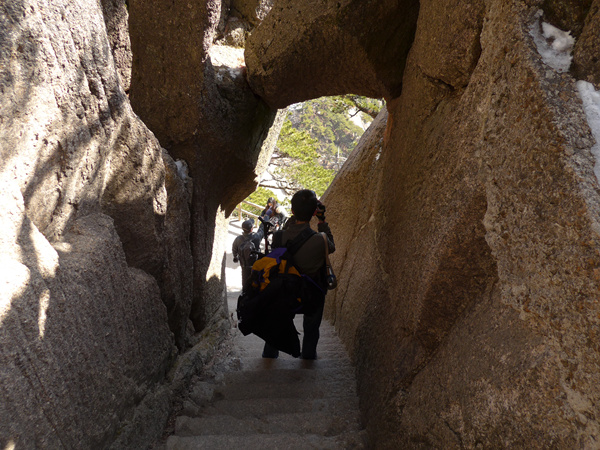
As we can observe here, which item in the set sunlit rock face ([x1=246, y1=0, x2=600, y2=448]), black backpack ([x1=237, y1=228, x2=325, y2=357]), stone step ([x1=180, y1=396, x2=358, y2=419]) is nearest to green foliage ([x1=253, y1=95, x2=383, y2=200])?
black backpack ([x1=237, y1=228, x2=325, y2=357])

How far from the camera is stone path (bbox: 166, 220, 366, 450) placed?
7.54 ft

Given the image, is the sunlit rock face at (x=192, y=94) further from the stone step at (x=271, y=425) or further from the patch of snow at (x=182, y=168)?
the stone step at (x=271, y=425)

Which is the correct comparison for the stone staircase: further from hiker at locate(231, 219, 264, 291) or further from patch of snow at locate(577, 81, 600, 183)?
patch of snow at locate(577, 81, 600, 183)

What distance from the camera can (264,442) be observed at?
89.3 inches

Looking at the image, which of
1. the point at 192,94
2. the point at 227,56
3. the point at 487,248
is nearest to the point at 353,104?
the point at 227,56

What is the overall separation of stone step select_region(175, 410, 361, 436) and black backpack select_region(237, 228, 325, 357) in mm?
773

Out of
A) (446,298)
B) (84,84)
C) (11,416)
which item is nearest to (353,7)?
(84,84)

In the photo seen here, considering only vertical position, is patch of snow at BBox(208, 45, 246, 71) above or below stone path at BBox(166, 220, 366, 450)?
above

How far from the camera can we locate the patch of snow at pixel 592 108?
1.19 meters

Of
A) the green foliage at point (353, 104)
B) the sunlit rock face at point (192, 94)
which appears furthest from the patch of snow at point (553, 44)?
the green foliage at point (353, 104)

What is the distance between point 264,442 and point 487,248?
159 cm

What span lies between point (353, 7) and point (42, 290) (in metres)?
3.11

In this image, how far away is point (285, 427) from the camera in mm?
2521

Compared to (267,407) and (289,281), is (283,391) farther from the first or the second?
(289,281)
